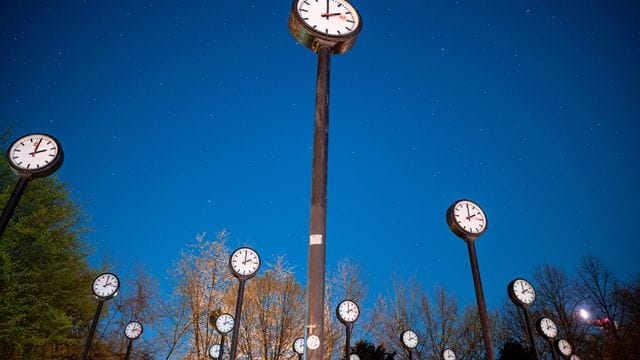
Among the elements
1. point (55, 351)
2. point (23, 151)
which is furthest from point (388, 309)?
point (23, 151)

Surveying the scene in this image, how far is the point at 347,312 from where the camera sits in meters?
14.2

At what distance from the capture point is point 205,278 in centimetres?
2361

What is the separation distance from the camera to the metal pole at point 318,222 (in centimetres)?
314

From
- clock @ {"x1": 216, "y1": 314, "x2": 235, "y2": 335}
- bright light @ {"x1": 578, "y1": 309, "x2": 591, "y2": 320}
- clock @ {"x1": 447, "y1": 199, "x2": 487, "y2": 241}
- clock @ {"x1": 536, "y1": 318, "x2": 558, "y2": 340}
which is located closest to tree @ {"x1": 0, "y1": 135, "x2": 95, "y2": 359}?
clock @ {"x1": 216, "y1": 314, "x2": 235, "y2": 335}

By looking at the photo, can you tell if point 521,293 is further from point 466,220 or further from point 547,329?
point 466,220

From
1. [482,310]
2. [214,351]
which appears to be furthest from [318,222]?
[214,351]

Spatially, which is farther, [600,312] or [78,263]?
[600,312]

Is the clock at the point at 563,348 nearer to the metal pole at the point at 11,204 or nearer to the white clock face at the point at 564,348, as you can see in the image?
the white clock face at the point at 564,348

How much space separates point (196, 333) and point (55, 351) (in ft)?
21.8

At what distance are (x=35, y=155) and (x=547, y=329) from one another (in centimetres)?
1542

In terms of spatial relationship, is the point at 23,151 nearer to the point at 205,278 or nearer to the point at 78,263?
the point at 78,263

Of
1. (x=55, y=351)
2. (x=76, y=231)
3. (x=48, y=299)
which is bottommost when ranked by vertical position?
(x=55, y=351)

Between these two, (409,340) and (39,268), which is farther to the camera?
(409,340)

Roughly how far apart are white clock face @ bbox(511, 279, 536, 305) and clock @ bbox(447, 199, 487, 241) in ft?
14.5
